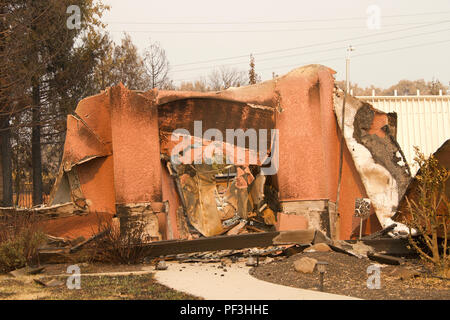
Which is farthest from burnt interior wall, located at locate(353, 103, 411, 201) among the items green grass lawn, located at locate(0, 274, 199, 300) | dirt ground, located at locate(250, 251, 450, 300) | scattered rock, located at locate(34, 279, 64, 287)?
scattered rock, located at locate(34, 279, 64, 287)

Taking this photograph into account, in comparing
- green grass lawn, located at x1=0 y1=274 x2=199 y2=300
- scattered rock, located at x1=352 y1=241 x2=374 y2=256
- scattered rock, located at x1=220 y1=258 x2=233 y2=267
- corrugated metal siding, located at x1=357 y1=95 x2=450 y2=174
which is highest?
corrugated metal siding, located at x1=357 y1=95 x2=450 y2=174

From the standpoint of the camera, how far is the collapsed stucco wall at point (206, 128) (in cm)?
1054

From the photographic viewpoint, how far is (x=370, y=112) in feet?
36.7

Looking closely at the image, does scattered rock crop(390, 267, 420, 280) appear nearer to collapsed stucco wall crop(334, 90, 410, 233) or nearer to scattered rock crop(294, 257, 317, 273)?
scattered rock crop(294, 257, 317, 273)

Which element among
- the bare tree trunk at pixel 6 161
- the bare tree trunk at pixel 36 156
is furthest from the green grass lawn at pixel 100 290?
the bare tree trunk at pixel 36 156

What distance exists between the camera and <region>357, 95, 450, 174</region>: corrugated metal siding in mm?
18297

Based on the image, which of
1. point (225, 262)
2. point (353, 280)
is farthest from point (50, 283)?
point (353, 280)

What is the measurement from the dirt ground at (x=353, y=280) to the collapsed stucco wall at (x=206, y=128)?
2.05 metres

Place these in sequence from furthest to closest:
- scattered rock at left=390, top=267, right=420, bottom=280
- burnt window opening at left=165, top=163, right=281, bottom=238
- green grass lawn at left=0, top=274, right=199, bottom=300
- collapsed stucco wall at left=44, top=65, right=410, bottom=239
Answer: burnt window opening at left=165, top=163, right=281, bottom=238
collapsed stucco wall at left=44, top=65, right=410, bottom=239
scattered rock at left=390, top=267, right=420, bottom=280
green grass lawn at left=0, top=274, right=199, bottom=300

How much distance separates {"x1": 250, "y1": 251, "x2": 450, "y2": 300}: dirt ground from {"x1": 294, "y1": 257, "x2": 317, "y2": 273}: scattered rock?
0.06m

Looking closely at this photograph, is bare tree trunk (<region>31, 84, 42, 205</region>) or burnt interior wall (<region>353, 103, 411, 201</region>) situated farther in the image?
bare tree trunk (<region>31, 84, 42, 205</region>)

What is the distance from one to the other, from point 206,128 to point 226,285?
14.3 feet

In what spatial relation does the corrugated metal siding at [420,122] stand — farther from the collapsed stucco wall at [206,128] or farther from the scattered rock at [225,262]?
the scattered rock at [225,262]

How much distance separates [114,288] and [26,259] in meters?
2.88
